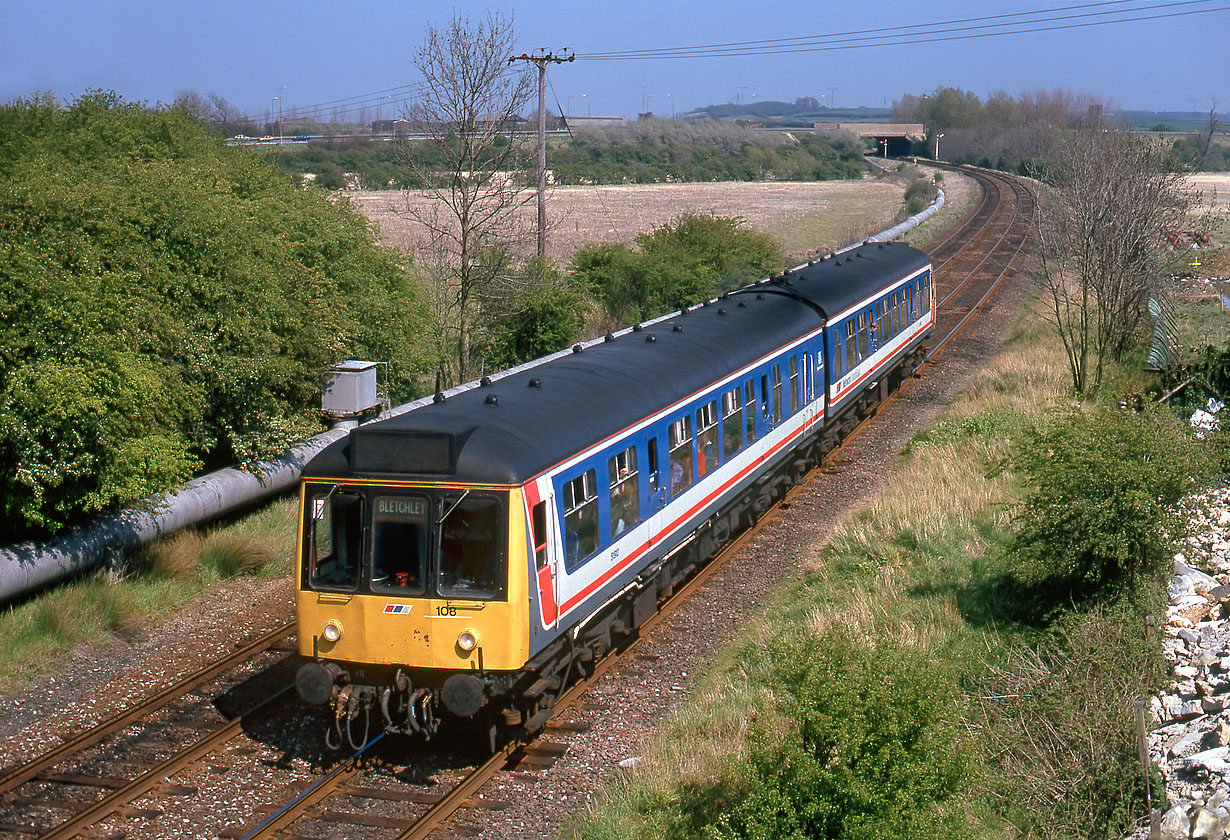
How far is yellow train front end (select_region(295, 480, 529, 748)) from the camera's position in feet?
29.9

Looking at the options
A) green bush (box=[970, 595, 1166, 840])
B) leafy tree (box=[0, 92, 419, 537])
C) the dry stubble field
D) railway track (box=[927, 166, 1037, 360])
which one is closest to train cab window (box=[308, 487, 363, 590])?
leafy tree (box=[0, 92, 419, 537])

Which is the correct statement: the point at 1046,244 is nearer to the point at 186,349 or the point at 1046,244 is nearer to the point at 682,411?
the point at 682,411

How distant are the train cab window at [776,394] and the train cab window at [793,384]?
23.7 inches

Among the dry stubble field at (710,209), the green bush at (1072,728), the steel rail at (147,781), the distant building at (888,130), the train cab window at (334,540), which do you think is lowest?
the steel rail at (147,781)

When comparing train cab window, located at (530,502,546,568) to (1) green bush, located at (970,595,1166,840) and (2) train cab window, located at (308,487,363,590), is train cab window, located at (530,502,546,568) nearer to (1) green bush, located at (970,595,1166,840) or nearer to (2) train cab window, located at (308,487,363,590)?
(2) train cab window, located at (308,487,363,590)

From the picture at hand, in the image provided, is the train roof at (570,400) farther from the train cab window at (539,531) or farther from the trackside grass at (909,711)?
the trackside grass at (909,711)

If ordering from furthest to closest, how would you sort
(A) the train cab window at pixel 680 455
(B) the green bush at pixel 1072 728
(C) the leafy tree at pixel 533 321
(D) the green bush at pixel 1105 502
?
(C) the leafy tree at pixel 533 321 < (A) the train cab window at pixel 680 455 < (D) the green bush at pixel 1105 502 < (B) the green bush at pixel 1072 728

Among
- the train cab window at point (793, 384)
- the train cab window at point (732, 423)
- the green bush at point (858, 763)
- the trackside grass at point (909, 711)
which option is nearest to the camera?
the green bush at point (858, 763)

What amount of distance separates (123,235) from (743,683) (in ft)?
34.5

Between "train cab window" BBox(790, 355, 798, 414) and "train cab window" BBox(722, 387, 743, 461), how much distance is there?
7.78 feet

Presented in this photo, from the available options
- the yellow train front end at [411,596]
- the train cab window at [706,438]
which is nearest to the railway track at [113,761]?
the yellow train front end at [411,596]

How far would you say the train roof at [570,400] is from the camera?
925 centimetres

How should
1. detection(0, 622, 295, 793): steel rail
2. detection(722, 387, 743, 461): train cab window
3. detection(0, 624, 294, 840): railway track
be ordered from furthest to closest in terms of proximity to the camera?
detection(722, 387, 743, 461): train cab window < detection(0, 622, 295, 793): steel rail < detection(0, 624, 294, 840): railway track

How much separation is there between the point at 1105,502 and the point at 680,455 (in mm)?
4283
